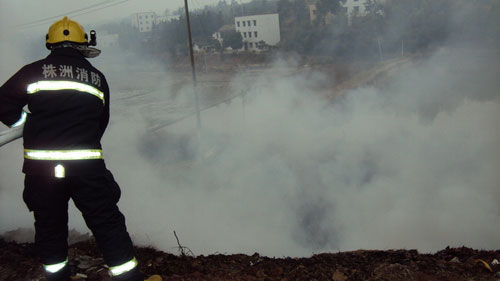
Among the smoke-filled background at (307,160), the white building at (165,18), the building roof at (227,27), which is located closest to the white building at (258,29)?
the building roof at (227,27)

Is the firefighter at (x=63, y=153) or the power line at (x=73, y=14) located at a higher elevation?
the power line at (x=73, y=14)

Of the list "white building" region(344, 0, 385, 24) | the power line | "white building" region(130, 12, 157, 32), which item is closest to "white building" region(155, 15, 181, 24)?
"white building" region(130, 12, 157, 32)

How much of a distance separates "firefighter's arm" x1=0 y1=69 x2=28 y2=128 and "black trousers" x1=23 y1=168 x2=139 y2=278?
40 cm

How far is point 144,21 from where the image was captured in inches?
333

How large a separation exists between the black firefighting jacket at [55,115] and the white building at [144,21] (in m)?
5.91

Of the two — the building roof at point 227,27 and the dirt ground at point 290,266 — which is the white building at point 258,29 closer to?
the building roof at point 227,27

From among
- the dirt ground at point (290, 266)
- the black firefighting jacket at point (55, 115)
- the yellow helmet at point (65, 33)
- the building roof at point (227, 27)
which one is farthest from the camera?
the building roof at point (227, 27)

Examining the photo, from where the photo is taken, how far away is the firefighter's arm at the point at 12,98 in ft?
8.89

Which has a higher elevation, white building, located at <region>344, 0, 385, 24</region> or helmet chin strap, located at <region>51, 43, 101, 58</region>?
white building, located at <region>344, 0, 385, 24</region>

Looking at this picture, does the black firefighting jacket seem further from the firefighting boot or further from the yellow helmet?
the firefighting boot

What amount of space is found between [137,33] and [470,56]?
5899 mm

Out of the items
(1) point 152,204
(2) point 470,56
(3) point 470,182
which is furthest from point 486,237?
(1) point 152,204

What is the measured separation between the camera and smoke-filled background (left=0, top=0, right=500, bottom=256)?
6586 mm

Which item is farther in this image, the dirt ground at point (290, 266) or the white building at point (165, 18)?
the white building at point (165, 18)
